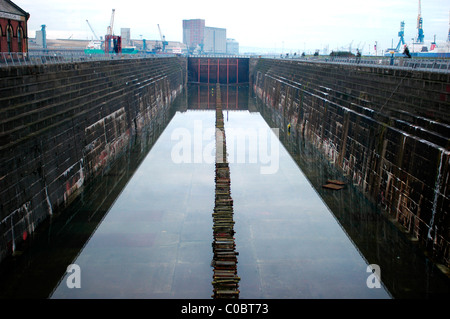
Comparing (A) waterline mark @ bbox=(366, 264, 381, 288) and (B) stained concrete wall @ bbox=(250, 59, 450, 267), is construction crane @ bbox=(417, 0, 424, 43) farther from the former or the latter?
(A) waterline mark @ bbox=(366, 264, 381, 288)

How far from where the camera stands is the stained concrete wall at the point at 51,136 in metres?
→ 18.6

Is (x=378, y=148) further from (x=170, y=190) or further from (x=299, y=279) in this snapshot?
(x=170, y=190)

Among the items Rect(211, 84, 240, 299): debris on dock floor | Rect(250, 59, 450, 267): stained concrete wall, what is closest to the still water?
Rect(211, 84, 240, 299): debris on dock floor

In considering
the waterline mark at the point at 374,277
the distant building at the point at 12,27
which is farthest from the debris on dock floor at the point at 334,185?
the distant building at the point at 12,27

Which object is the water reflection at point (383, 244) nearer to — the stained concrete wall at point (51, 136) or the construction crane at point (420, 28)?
the stained concrete wall at point (51, 136)

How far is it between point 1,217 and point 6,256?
1.79 meters

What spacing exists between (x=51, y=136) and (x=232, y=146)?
22.1 meters

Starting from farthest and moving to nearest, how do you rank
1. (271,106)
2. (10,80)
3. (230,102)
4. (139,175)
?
(230,102) < (271,106) < (139,175) < (10,80)

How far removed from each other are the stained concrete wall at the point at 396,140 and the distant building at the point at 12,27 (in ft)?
96.8

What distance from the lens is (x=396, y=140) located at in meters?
22.8

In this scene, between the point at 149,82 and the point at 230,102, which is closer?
the point at 149,82

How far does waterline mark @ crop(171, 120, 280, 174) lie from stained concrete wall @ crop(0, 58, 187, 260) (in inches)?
232
